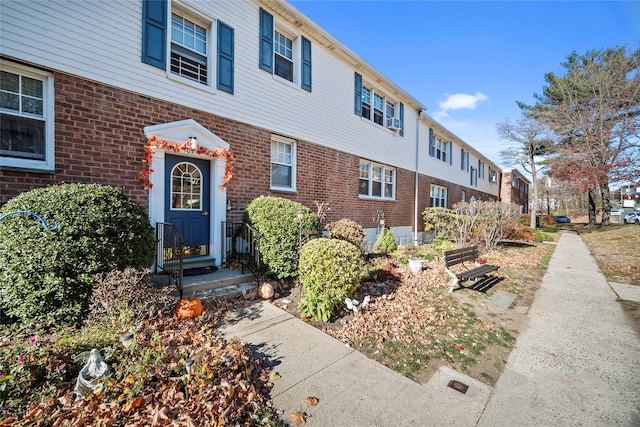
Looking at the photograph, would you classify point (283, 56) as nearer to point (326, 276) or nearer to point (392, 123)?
point (392, 123)

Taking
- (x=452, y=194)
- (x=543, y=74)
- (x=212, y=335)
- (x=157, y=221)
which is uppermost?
(x=543, y=74)

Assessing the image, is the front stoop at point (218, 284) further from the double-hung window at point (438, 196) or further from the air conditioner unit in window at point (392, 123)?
the double-hung window at point (438, 196)

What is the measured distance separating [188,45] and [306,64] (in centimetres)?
343

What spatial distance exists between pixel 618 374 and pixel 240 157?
727 centimetres

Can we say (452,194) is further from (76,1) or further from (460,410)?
(76,1)

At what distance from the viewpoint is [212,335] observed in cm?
360

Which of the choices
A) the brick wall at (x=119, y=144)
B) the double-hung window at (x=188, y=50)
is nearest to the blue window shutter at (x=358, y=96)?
the brick wall at (x=119, y=144)

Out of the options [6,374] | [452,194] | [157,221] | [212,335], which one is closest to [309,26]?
[157,221]

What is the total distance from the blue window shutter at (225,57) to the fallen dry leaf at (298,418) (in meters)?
6.37

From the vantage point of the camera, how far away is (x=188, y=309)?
4031 mm

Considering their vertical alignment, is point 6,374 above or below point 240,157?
below

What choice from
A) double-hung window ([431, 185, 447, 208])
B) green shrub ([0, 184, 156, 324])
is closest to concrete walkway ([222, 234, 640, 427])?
green shrub ([0, 184, 156, 324])

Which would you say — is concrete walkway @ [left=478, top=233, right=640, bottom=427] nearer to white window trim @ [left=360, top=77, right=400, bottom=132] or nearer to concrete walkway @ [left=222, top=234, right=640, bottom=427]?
concrete walkway @ [left=222, top=234, right=640, bottom=427]

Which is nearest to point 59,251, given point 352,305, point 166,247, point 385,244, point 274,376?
point 166,247
